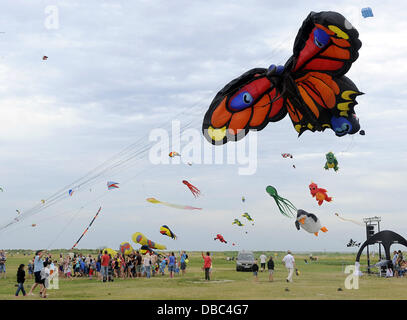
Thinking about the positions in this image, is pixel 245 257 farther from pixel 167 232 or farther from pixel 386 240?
pixel 386 240

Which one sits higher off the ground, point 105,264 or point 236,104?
point 236,104

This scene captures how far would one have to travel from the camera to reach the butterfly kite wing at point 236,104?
53.6 ft

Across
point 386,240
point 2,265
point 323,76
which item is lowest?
point 2,265

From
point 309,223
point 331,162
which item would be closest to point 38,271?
point 309,223

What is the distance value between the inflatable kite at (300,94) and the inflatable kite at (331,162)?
6.68 ft

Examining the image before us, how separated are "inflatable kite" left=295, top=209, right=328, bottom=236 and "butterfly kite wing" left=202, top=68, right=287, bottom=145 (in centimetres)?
420

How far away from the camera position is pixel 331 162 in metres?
19.2

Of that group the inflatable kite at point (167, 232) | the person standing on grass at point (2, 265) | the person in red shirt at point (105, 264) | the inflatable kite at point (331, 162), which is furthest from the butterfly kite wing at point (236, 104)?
the person standing on grass at point (2, 265)

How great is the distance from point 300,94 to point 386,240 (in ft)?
46.8

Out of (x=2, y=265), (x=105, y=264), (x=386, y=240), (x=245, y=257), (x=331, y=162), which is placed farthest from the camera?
(x=245, y=257)

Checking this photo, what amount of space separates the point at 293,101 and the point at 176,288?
850 cm

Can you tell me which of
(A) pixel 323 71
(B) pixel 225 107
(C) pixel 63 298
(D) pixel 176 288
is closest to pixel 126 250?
(D) pixel 176 288

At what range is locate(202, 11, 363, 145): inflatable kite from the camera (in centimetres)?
1464
